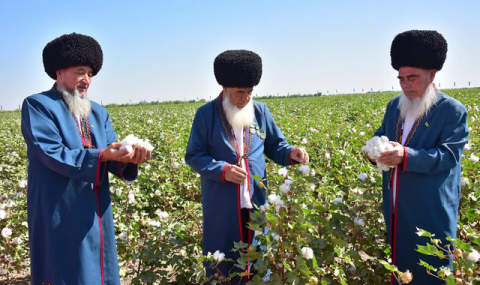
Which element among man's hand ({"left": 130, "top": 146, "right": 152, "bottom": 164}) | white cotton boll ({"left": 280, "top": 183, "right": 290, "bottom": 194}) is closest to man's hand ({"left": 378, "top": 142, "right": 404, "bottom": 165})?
white cotton boll ({"left": 280, "top": 183, "right": 290, "bottom": 194})

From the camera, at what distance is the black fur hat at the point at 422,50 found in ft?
7.08

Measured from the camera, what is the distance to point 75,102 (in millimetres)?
2092

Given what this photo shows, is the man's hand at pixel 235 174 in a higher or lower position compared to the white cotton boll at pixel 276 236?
higher

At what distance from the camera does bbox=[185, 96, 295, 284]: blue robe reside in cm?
234

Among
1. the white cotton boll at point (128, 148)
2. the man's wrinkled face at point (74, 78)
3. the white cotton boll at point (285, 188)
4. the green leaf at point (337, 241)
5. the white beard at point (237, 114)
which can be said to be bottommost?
the green leaf at point (337, 241)

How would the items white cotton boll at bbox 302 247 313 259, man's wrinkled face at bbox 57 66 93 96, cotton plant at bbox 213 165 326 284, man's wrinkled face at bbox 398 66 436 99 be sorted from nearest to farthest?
1. white cotton boll at bbox 302 247 313 259
2. cotton plant at bbox 213 165 326 284
3. man's wrinkled face at bbox 57 66 93 96
4. man's wrinkled face at bbox 398 66 436 99

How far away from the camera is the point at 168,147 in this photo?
5980 millimetres

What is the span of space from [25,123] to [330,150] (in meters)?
4.53

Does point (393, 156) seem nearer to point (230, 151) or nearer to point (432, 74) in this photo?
point (432, 74)

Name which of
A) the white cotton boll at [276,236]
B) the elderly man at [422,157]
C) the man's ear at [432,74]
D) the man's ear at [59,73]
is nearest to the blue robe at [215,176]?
the white cotton boll at [276,236]

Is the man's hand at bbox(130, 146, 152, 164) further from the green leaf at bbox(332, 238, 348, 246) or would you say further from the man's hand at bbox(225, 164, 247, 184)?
the green leaf at bbox(332, 238, 348, 246)

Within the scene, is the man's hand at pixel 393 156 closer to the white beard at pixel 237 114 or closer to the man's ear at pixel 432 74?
the man's ear at pixel 432 74

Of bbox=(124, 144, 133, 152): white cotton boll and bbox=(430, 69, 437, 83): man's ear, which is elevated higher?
bbox=(430, 69, 437, 83): man's ear

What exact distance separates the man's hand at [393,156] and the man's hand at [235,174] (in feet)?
2.40
